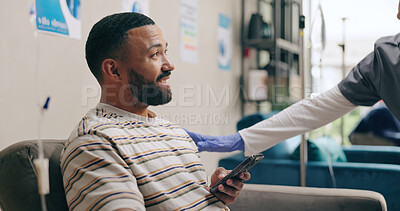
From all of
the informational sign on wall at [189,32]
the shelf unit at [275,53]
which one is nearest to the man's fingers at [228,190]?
the informational sign on wall at [189,32]

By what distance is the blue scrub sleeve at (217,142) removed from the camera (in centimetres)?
147

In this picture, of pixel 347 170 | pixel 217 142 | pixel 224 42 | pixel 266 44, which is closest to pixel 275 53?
pixel 266 44

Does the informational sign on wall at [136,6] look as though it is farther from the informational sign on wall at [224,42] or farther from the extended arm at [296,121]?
the informational sign on wall at [224,42]

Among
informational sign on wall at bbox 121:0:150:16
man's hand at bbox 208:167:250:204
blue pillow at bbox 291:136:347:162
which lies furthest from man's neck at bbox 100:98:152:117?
blue pillow at bbox 291:136:347:162

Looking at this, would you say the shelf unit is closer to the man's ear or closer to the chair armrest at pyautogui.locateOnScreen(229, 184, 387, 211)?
the chair armrest at pyautogui.locateOnScreen(229, 184, 387, 211)

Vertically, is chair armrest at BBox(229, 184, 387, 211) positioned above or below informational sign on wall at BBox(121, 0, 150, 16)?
below

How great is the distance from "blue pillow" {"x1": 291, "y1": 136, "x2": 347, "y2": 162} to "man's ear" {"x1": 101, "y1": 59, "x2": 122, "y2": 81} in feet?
4.49

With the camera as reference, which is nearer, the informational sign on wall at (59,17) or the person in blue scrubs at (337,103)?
the informational sign on wall at (59,17)

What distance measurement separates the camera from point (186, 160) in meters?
1.14

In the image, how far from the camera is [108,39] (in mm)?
1076

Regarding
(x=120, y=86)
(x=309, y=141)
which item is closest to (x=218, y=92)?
(x=309, y=141)

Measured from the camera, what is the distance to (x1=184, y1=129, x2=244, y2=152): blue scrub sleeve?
1474 millimetres

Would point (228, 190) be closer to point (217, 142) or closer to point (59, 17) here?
point (217, 142)

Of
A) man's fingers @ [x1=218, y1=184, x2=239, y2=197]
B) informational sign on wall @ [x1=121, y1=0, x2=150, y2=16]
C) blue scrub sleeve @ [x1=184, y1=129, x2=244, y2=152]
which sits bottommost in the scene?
man's fingers @ [x1=218, y1=184, x2=239, y2=197]
